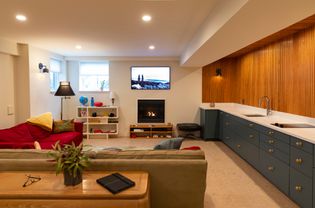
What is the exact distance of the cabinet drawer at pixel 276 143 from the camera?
2.93 metres

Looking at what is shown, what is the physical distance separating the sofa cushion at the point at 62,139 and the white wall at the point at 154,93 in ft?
6.70

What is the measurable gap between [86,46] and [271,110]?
4.16 meters

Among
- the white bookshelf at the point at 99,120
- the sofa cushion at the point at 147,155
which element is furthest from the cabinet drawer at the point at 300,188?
the white bookshelf at the point at 99,120

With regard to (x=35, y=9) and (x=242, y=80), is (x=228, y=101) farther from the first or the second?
(x=35, y=9)

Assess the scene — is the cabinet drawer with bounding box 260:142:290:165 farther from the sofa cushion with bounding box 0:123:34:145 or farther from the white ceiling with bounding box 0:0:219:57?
the sofa cushion with bounding box 0:123:34:145

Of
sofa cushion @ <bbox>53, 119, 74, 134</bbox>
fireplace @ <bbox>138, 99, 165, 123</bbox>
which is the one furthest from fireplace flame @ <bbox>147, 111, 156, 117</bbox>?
sofa cushion @ <bbox>53, 119, 74, 134</bbox>

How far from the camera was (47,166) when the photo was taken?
6.79 feet

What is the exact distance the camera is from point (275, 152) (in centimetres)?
323

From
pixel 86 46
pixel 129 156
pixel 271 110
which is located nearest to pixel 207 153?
pixel 271 110

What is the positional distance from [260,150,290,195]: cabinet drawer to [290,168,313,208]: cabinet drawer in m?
0.11

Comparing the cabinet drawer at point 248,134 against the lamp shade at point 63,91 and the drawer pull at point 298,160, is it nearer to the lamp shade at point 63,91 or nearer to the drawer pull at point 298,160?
the drawer pull at point 298,160

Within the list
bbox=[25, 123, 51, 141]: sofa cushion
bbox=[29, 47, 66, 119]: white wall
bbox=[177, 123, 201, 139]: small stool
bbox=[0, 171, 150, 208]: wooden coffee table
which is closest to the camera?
bbox=[0, 171, 150, 208]: wooden coffee table

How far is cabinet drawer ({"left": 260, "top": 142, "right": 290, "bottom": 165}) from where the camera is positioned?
294cm

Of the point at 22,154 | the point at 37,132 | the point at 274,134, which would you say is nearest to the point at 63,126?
the point at 37,132
